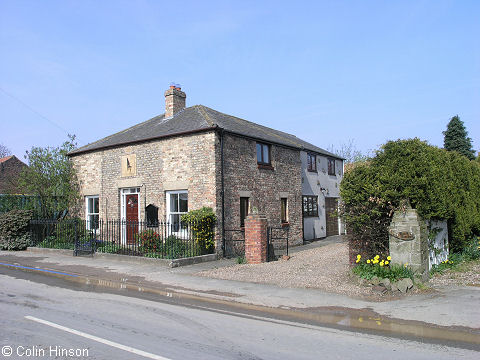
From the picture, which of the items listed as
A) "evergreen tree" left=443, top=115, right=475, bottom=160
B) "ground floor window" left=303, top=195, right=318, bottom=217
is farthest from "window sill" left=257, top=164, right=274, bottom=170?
"evergreen tree" left=443, top=115, right=475, bottom=160

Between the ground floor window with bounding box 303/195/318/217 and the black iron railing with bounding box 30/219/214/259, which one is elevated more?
the ground floor window with bounding box 303/195/318/217

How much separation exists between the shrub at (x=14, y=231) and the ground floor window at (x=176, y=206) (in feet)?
23.4

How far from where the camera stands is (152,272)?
39.1ft

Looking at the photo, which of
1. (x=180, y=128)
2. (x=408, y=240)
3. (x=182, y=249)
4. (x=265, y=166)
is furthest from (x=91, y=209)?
Result: (x=408, y=240)

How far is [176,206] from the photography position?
1623cm

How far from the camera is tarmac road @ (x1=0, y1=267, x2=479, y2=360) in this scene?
4.96m

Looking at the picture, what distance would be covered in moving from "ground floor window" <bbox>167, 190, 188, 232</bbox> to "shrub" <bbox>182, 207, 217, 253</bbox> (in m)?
1.31

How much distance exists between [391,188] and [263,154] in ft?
30.0

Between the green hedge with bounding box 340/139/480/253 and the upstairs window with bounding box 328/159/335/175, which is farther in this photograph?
the upstairs window with bounding box 328/159/335/175

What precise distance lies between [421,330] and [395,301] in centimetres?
183

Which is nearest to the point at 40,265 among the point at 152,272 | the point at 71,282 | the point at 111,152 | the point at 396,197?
the point at 71,282

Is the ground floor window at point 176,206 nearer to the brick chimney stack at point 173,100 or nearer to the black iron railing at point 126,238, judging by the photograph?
the black iron railing at point 126,238

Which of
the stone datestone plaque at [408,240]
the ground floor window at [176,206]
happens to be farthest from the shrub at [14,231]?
the stone datestone plaque at [408,240]

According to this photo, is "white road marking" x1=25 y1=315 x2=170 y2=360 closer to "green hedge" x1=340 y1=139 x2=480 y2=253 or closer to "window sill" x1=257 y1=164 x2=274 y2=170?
"green hedge" x1=340 y1=139 x2=480 y2=253
